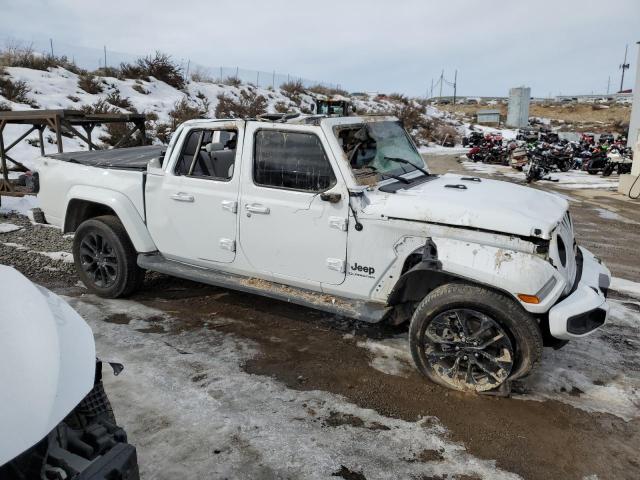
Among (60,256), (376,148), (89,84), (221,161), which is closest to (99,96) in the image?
(89,84)

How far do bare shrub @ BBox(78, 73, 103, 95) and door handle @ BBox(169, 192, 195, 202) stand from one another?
14.2 metres

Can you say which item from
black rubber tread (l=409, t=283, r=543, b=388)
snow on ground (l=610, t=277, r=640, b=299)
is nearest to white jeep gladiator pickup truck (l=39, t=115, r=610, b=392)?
black rubber tread (l=409, t=283, r=543, b=388)

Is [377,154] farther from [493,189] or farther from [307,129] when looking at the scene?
[493,189]

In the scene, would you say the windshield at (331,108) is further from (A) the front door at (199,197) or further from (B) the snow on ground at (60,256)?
(B) the snow on ground at (60,256)

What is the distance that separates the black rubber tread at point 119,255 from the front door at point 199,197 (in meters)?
0.35

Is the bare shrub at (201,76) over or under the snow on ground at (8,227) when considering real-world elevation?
over

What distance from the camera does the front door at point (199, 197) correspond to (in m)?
4.55

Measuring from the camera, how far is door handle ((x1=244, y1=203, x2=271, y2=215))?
14.1 ft

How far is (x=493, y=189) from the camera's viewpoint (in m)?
4.24

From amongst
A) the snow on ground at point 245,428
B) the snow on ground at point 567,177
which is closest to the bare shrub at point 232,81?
the snow on ground at point 567,177

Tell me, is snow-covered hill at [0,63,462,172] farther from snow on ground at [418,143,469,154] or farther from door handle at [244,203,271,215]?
door handle at [244,203,271,215]

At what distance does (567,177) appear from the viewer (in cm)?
1680

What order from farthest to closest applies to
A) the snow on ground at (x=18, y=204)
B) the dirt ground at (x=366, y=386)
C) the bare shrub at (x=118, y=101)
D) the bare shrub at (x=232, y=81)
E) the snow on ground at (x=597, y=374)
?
the bare shrub at (x=232, y=81)
the bare shrub at (x=118, y=101)
the snow on ground at (x=18, y=204)
the snow on ground at (x=597, y=374)
the dirt ground at (x=366, y=386)

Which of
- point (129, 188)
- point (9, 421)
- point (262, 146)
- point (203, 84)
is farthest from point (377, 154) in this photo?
point (203, 84)
